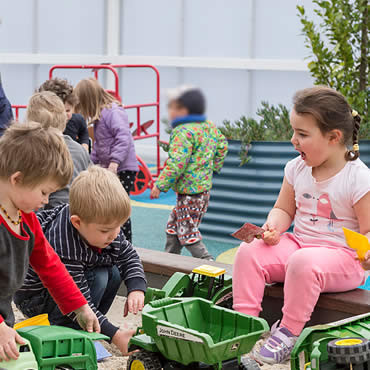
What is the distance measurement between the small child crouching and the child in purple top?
173 cm

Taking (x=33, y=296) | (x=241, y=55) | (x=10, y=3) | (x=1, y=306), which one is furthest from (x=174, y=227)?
(x=10, y=3)

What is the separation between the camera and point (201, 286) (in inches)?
103

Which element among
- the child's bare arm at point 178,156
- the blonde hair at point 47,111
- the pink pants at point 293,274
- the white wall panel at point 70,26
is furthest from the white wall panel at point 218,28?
the pink pants at point 293,274

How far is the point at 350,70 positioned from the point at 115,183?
270cm

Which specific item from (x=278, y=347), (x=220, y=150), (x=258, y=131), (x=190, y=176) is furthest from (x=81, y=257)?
(x=258, y=131)

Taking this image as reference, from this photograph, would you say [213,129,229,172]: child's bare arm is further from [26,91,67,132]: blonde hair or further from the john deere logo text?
the john deere logo text

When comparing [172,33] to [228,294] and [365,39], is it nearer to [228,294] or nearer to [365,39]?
[365,39]

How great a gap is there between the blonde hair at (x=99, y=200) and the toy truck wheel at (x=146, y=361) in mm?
417

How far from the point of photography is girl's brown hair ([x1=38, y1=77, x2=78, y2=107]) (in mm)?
4113

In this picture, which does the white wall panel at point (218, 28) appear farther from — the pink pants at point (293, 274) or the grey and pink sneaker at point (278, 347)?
the grey and pink sneaker at point (278, 347)

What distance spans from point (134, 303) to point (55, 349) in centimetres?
52

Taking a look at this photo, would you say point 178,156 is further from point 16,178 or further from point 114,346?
point 16,178

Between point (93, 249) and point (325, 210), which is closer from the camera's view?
point (93, 249)

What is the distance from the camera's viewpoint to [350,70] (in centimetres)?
448
